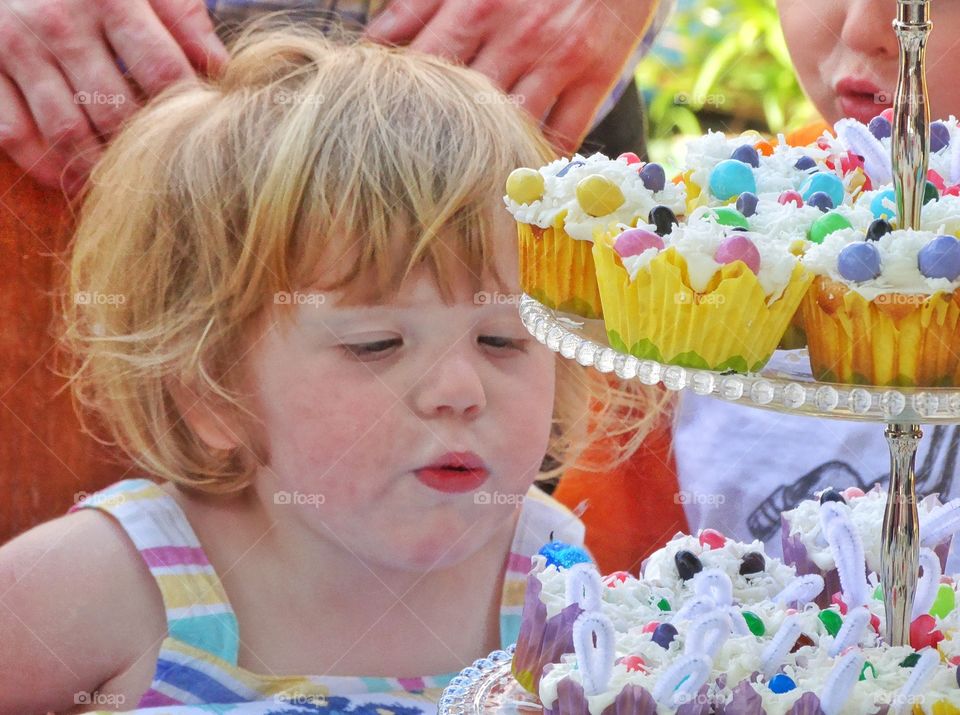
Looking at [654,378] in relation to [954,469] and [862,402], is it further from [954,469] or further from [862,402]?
[954,469]

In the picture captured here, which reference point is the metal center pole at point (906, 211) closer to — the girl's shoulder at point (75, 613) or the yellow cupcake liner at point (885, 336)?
the yellow cupcake liner at point (885, 336)

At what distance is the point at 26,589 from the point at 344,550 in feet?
1.23

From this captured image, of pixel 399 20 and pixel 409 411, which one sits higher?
pixel 399 20

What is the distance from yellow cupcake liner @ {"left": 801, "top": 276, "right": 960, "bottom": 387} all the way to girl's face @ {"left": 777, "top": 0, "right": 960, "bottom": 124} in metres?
0.63

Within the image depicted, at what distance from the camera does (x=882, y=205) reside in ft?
2.89

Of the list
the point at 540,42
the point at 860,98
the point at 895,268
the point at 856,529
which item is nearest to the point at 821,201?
the point at 895,268

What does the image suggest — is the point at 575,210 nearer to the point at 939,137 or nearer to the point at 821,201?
the point at 821,201

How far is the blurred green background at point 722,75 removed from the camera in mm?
2121

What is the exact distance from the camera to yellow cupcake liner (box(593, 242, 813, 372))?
2.63 feet

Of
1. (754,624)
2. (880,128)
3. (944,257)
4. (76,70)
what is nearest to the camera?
(944,257)

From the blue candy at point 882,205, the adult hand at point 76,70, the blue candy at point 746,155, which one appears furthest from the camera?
the adult hand at point 76,70

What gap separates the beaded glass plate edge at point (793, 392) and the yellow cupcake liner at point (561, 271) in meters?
0.10

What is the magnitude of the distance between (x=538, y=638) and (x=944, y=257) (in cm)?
38

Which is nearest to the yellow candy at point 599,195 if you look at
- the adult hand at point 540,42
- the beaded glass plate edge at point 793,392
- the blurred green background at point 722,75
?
the beaded glass plate edge at point 793,392
